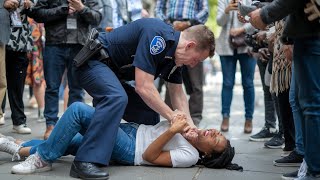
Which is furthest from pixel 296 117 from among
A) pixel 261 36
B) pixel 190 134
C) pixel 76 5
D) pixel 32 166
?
pixel 76 5

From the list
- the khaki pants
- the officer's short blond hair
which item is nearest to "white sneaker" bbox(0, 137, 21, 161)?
the khaki pants

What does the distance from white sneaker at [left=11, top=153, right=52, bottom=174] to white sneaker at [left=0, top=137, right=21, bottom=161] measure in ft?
1.15

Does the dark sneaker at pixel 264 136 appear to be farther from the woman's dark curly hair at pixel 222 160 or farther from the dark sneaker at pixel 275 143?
the woman's dark curly hair at pixel 222 160

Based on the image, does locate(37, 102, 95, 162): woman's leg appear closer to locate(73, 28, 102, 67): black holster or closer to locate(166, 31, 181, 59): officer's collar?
locate(73, 28, 102, 67): black holster

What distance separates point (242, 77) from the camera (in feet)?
18.5

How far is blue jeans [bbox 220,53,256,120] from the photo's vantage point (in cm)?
562

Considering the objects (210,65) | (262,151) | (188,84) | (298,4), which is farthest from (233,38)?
(210,65)

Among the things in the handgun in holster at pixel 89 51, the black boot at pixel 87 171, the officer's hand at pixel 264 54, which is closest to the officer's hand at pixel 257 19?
the handgun in holster at pixel 89 51

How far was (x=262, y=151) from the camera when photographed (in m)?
4.54

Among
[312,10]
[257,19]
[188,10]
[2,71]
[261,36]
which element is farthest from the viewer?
[188,10]

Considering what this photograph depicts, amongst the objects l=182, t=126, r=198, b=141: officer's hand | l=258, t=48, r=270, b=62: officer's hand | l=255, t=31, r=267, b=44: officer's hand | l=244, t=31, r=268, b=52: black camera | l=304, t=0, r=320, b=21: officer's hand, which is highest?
l=304, t=0, r=320, b=21: officer's hand

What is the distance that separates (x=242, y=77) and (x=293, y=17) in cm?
280

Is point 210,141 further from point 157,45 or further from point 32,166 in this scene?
point 32,166

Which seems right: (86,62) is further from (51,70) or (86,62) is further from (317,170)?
(317,170)
